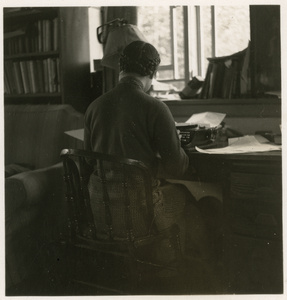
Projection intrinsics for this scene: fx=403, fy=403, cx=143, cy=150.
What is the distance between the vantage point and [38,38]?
2.37 meters

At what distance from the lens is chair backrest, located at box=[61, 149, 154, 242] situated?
4.64 feet

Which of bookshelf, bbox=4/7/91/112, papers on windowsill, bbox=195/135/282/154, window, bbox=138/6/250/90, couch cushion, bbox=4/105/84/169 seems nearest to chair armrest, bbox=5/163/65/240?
couch cushion, bbox=4/105/84/169

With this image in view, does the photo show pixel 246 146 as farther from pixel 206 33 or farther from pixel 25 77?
pixel 25 77

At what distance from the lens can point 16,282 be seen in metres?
1.59

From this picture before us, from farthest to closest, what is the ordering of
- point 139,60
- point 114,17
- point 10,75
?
1. point 10,75
2. point 114,17
3. point 139,60

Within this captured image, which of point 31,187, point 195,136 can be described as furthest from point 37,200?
point 195,136

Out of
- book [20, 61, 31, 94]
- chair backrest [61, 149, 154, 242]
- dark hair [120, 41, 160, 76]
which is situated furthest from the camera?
book [20, 61, 31, 94]

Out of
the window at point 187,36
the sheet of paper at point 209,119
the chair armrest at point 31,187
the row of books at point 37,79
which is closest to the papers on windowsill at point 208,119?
the sheet of paper at point 209,119

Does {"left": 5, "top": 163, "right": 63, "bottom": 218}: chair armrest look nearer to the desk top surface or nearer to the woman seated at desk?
the woman seated at desk

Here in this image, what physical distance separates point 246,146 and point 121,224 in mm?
576

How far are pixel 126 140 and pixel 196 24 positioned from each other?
39.4 inches

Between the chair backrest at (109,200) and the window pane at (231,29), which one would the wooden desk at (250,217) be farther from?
the window pane at (231,29)

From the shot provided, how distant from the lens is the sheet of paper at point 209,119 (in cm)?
179

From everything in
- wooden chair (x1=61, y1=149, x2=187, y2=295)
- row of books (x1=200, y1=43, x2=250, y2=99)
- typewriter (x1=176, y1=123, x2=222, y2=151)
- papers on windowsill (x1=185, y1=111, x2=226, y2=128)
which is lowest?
wooden chair (x1=61, y1=149, x2=187, y2=295)
